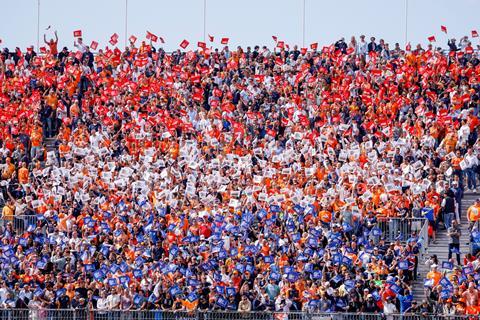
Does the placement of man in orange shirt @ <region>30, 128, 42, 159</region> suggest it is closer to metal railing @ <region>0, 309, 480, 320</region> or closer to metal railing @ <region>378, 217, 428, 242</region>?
metal railing @ <region>0, 309, 480, 320</region>

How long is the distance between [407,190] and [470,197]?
3.07 meters

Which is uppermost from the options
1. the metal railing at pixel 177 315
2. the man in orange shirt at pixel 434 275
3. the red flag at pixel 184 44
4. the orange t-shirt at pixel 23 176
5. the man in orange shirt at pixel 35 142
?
the red flag at pixel 184 44

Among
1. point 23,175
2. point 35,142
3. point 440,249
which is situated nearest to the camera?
point 440,249

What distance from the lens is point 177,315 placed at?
35.3 m

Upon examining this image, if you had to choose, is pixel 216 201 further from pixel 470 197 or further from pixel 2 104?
pixel 2 104

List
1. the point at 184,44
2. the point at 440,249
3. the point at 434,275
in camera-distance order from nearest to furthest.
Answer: the point at 434,275, the point at 440,249, the point at 184,44

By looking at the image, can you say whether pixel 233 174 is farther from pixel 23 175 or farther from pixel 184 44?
pixel 184 44

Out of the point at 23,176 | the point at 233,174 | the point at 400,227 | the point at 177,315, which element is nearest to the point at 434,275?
the point at 400,227

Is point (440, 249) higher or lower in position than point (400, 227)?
lower

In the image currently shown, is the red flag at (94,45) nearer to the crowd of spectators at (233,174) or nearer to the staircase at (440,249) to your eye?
the crowd of spectators at (233,174)

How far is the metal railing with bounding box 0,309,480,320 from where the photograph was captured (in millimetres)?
34344

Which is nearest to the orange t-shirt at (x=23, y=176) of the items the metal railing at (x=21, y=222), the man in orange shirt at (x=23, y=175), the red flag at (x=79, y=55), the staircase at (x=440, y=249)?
the man in orange shirt at (x=23, y=175)

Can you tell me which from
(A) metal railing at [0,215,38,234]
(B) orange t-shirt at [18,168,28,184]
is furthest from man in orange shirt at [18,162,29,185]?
(A) metal railing at [0,215,38,234]

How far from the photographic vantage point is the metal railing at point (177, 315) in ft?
113
